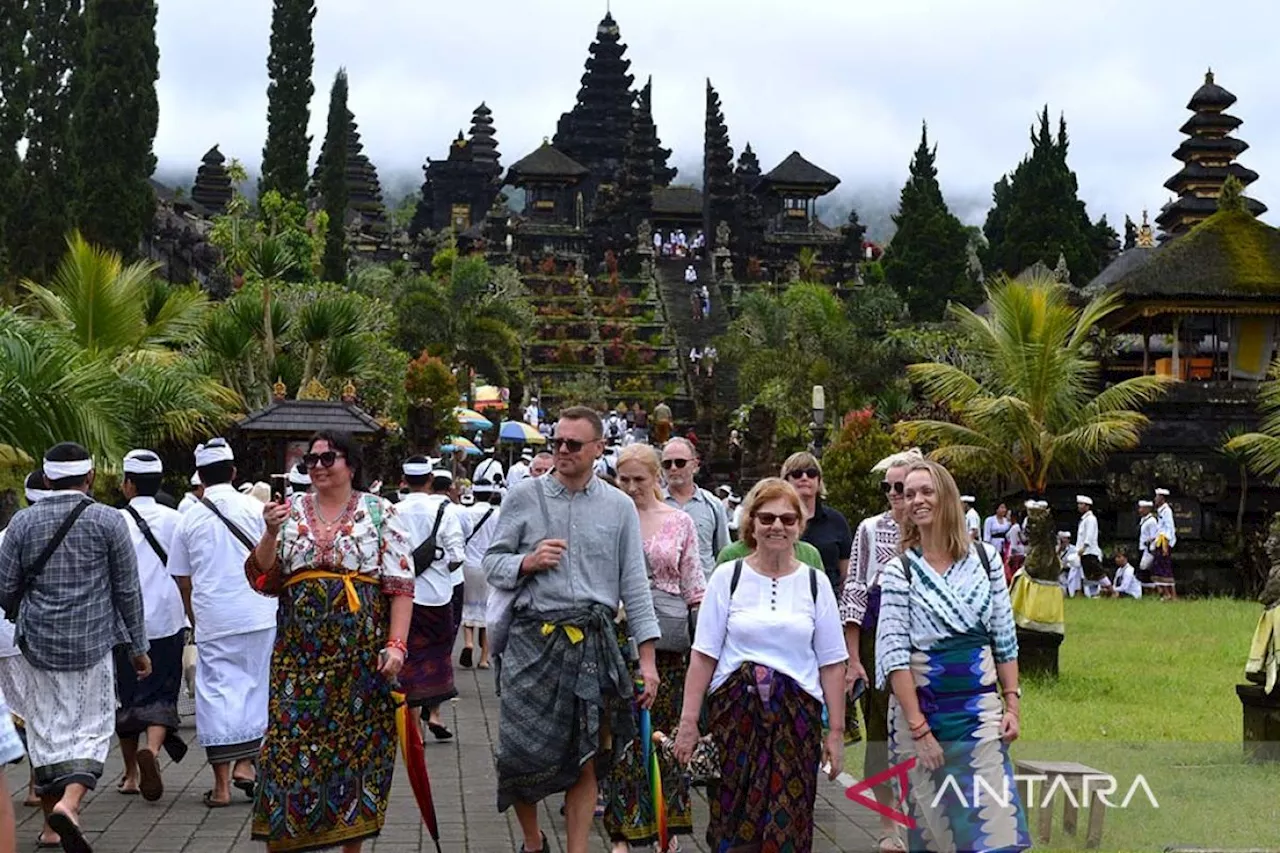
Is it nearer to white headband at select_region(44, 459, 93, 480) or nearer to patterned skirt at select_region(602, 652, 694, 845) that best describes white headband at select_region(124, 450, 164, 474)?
white headband at select_region(44, 459, 93, 480)

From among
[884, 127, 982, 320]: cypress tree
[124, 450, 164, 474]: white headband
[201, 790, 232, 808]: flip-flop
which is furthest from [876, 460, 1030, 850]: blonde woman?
[884, 127, 982, 320]: cypress tree

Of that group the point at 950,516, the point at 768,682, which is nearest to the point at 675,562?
the point at 768,682

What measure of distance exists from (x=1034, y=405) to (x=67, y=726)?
22964 mm

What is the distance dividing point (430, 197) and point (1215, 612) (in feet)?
260

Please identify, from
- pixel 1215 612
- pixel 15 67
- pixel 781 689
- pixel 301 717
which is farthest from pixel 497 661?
pixel 15 67

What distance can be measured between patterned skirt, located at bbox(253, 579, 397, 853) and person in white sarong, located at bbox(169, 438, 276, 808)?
2.12m

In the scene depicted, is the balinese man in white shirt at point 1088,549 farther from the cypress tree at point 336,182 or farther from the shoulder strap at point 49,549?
the cypress tree at point 336,182

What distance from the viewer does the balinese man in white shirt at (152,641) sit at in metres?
9.12

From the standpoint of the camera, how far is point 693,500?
9203mm

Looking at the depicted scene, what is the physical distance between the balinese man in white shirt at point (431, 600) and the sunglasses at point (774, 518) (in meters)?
4.46

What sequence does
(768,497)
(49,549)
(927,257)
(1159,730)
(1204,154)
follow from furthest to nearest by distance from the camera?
(927,257) < (1204,154) < (1159,730) < (49,549) < (768,497)

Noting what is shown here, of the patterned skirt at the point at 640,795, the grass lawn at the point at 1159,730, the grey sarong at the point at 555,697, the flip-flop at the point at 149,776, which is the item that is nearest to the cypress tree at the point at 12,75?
the grass lawn at the point at 1159,730

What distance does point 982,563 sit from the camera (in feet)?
21.1

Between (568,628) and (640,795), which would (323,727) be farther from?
(640,795)
